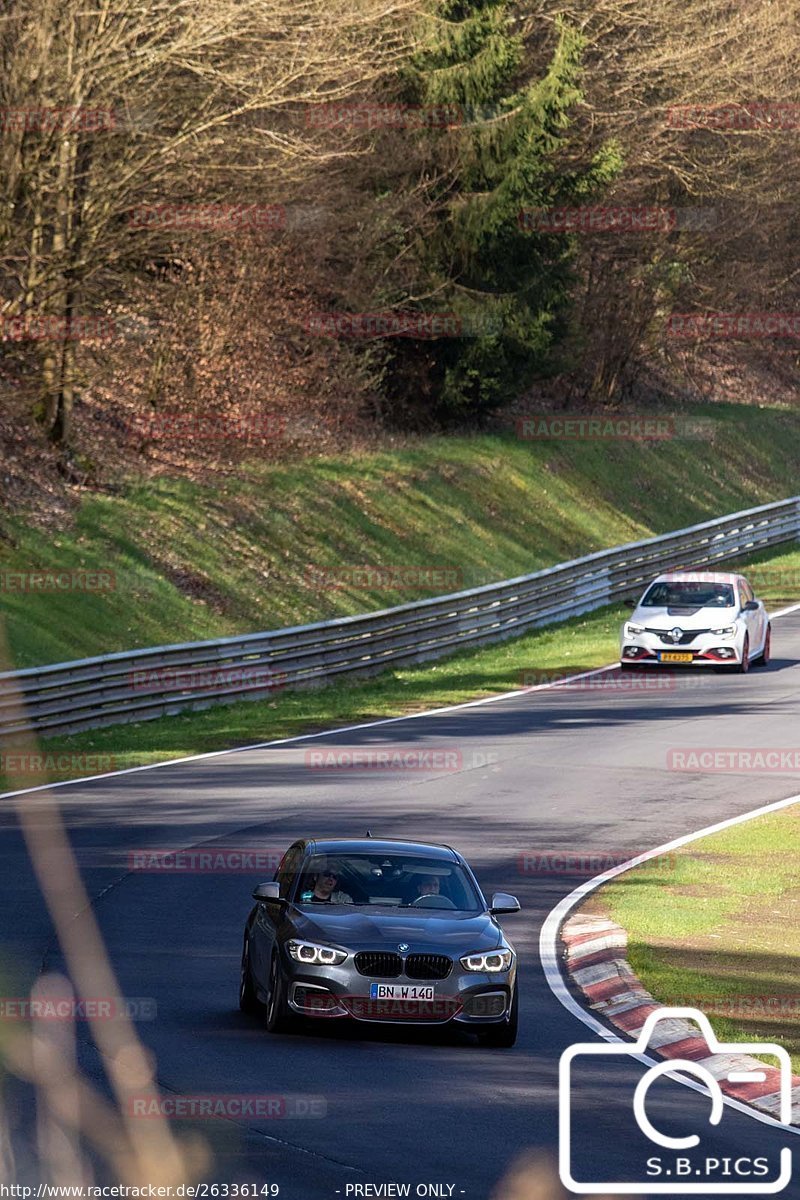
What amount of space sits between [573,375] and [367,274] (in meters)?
12.0

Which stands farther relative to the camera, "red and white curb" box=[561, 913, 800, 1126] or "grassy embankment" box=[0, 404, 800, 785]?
"grassy embankment" box=[0, 404, 800, 785]

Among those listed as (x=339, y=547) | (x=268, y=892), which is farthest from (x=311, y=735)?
(x=268, y=892)

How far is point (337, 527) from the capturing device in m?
39.3

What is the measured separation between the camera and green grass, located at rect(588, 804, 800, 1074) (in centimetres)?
1284

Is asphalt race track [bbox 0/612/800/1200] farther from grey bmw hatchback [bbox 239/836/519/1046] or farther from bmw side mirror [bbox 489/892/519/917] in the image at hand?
bmw side mirror [bbox 489/892/519/917]

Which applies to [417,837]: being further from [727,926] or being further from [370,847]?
[370,847]

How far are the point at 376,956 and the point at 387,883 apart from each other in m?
1.11

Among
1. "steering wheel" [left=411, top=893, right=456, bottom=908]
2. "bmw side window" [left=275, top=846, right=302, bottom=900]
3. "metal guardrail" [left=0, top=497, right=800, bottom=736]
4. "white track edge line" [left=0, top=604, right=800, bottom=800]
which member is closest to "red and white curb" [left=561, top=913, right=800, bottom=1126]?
"steering wheel" [left=411, top=893, right=456, bottom=908]

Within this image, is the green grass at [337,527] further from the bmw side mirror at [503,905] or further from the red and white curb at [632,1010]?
the bmw side mirror at [503,905]

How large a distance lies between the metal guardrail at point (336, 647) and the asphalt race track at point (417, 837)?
2.80 m

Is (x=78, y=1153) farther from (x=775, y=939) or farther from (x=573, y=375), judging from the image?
(x=573, y=375)

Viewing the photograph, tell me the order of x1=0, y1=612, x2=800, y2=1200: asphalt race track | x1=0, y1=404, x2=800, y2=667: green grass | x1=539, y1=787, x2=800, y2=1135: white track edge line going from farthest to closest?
x1=0, y1=404, x2=800, y2=667: green grass
x1=539, y1=787, x2=800, y2=1135: white track edge line
x1=0, y1=612, x2=800, y2=1200: asphalt race track

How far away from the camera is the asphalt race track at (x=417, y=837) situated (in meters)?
8.77

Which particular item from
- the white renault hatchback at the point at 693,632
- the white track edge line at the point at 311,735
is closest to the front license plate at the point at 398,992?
the white track edge line at the point at 311,735
